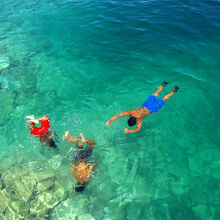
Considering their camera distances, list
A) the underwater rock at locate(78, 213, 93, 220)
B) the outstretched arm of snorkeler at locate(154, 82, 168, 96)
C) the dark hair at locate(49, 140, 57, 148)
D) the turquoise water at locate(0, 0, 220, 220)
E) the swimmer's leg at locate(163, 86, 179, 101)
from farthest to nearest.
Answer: the outstretched arm of snorkeler at locate(154, 82, 168, 96) < the swimmer's leg at locate(163, 86, 179, 101) < the dark hair at locate(49, 140, 57, 148) < the turquoise water at locate(0, 0, 220, 220) < the underwater rock at locate(78, 213, 93, 220)

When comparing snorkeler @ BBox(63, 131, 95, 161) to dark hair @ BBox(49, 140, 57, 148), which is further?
dark hair @ BBox(49, 140, 57, 148)

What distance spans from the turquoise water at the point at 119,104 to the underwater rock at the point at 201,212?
0.10ft

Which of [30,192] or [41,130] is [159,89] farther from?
[30,192]

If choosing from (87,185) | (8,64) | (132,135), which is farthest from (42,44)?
(87,185)

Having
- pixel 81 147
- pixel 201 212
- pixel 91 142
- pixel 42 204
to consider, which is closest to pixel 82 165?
pixel 81 147

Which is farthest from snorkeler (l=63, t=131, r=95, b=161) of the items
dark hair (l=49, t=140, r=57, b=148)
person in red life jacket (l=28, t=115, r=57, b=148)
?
person in red life jacket (l=28, t=115, r=57, b=148)

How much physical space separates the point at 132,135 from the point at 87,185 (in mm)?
2717

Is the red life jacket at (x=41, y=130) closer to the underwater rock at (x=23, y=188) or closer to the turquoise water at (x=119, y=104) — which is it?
the turquoise water at (x=119, y=104)

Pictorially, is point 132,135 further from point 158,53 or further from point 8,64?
point 8,64

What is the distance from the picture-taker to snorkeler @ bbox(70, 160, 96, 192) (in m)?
6.39

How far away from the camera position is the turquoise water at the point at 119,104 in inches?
243

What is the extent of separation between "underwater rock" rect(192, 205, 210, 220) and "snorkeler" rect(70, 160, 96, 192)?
3.69 meters

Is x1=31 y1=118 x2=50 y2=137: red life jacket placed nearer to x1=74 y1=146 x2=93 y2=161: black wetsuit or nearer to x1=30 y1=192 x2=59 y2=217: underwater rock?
x1=74 y1=146 x2=93 y2=161: black wetsuit

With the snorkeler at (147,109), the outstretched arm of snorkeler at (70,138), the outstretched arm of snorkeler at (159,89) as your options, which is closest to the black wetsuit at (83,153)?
the outstretched arm of snorkeler at (70,138)
